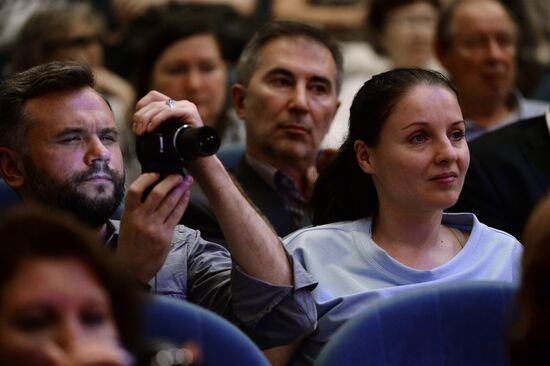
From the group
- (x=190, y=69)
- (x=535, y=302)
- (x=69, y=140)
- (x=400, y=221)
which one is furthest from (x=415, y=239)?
(x=190, y=69)

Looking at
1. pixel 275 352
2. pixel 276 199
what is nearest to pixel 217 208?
pixel 275 352

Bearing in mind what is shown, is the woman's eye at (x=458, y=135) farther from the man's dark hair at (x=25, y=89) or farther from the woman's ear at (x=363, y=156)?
the man's dark hair at (x=25, y=89)

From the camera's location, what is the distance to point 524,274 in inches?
41.9

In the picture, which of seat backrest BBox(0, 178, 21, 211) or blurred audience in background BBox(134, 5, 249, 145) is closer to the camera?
seat backrest BBox(0, 178, 21, 211)

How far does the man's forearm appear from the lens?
5.61 feet

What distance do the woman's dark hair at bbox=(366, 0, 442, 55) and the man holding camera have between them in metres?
1.95

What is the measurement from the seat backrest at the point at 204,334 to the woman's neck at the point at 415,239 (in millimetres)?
570

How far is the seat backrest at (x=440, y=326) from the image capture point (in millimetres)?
1487

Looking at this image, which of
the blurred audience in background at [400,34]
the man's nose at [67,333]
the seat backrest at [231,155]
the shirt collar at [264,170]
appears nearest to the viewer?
the man's nose at [67,333]

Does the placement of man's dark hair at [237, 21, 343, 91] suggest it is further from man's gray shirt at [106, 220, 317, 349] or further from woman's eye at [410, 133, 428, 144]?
man's gray shirt at [106, 220, 317, 349]

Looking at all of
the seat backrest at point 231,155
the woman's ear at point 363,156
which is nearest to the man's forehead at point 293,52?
the seat backrest at point 231,155

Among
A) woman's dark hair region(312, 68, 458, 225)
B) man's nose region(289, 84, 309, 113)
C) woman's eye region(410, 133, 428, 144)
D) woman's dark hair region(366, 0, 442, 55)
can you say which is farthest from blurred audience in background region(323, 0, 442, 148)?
woman's eye region(410, 133, 428, 144)

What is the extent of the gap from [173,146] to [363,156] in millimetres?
475

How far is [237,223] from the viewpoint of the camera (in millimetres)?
1715
